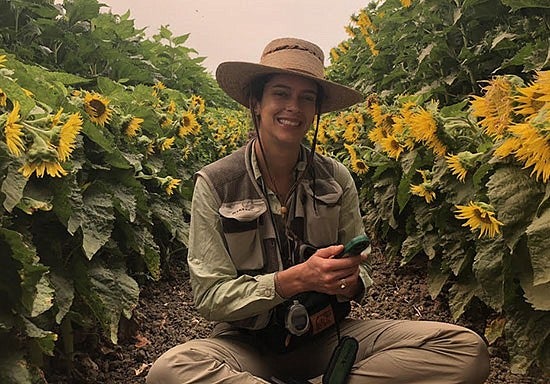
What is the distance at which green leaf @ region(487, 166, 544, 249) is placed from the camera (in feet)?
5.30

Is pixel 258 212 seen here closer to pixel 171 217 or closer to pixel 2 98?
pixel 2 98

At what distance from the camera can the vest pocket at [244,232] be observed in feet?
6.43

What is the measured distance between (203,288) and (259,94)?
70 cm

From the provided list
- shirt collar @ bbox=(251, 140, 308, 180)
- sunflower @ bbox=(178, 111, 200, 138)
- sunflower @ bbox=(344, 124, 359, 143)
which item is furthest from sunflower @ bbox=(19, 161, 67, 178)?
sunflower @ bbox=(344, 124, 359, 143)

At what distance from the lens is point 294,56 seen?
6.85ft

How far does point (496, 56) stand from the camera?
329cm

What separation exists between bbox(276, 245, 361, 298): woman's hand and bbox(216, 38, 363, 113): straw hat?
61 cm

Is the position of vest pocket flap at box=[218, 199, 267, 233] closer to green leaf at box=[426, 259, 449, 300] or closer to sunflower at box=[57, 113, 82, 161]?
sunflower at box=[57, 113, 82, 161]

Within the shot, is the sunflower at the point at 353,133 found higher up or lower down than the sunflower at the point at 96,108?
lower down

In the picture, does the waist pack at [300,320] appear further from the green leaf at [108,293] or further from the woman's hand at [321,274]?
the green leaf at [108,293]

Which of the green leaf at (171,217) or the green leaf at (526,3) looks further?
the green leaf at (171,217)

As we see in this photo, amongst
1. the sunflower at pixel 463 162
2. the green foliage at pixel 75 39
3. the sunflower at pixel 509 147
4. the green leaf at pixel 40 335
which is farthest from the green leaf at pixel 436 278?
the green foliage at pixel 75 39

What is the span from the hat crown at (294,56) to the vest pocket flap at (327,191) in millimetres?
362

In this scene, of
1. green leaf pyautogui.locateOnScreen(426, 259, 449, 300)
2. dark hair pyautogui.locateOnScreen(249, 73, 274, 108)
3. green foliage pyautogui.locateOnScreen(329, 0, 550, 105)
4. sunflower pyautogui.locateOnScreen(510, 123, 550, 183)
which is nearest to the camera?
sunflower pyautogui.locateOnScreen(510, 123, 550, 183)
